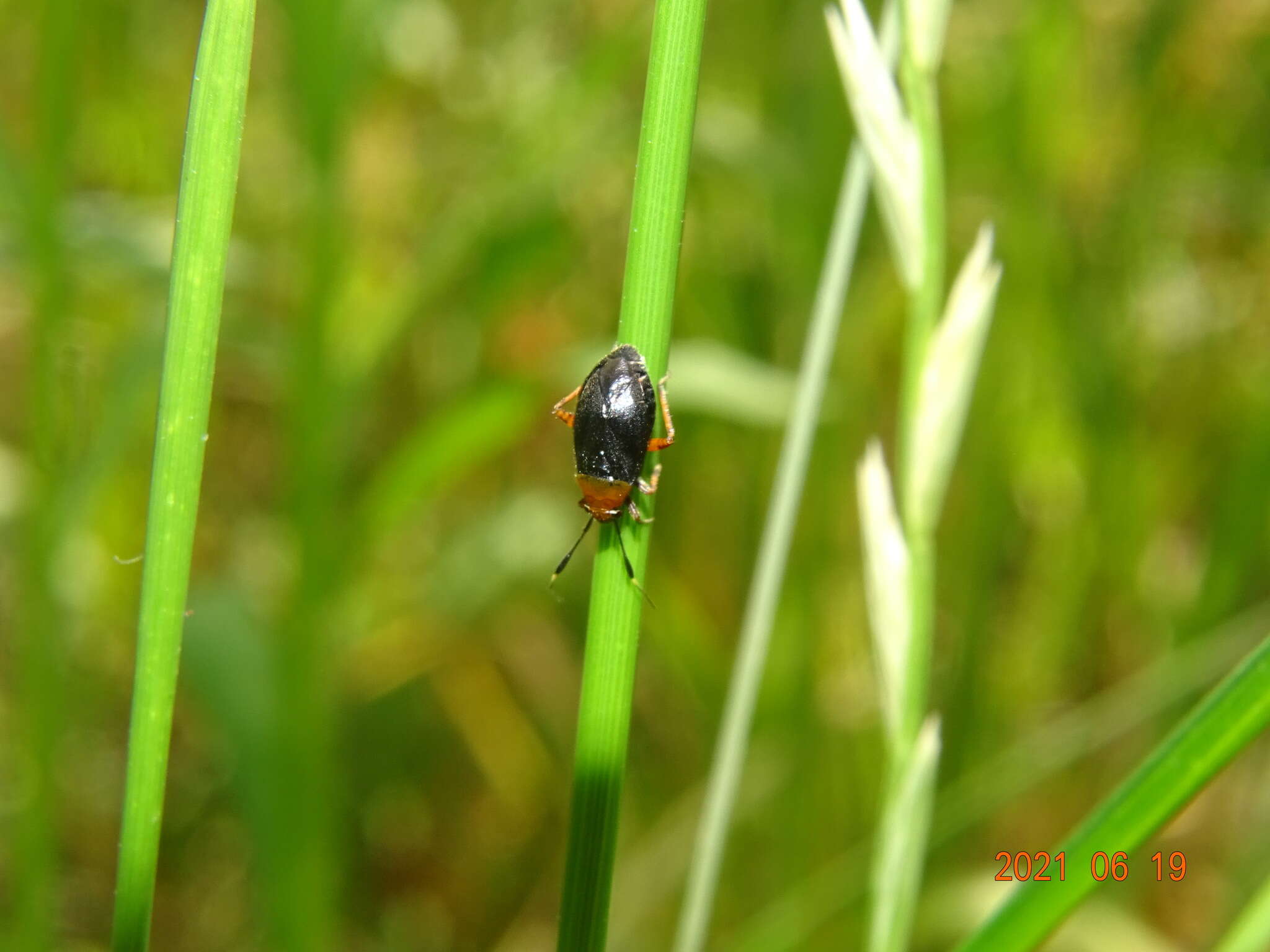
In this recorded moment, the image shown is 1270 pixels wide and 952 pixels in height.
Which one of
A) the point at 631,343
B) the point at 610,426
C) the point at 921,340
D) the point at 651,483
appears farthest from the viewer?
the point at 610,426

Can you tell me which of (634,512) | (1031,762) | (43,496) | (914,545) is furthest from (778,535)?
(43,496)

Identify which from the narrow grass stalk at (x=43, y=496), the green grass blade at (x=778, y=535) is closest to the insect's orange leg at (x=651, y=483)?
the green grass blade at (x=778, y=535)

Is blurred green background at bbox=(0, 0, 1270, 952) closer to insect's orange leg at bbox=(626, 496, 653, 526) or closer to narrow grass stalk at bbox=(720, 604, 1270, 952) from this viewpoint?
narrow grass stalk at bbox=(720, 604, 1270, 952)

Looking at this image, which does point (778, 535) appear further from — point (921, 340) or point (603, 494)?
point (603, 494)

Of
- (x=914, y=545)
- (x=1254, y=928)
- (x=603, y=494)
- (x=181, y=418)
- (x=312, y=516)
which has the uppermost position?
(x=181, y=418)

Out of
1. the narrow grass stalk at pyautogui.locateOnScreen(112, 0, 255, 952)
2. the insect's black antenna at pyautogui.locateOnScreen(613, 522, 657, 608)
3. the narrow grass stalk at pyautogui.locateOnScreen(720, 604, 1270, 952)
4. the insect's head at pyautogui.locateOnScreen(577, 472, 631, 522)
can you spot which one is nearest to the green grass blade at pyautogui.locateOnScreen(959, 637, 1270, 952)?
the insect's black antenna at pyautogui.locateOnScreen(613, 522, 657, 608)

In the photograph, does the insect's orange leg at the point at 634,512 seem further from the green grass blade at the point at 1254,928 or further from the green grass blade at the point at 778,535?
the green grass blade at the point at 1254,928

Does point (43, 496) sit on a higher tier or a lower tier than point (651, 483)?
lower

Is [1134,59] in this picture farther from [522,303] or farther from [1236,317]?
[522,303]
